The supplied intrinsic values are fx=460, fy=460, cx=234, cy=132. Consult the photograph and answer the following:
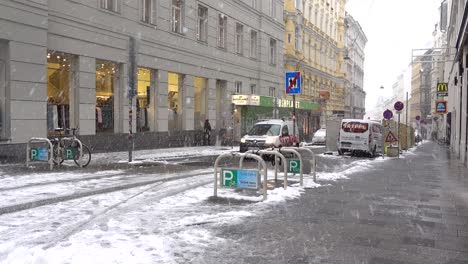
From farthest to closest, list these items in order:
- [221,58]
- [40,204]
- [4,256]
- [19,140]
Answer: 1. [221,58]
2. [19,140]
3. [40,204]
4. [4,256]

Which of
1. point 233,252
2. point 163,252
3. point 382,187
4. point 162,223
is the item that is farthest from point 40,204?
point 382,187

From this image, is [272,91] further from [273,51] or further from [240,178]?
[240,178]

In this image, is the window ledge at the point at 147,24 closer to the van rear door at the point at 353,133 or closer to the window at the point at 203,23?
the window at the point at 203,23

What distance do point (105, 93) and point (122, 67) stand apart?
1667mm

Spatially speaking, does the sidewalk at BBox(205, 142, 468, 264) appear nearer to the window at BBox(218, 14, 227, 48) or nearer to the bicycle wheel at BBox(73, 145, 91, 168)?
the bicycle wheel at BBox(73, 145, 91, 168)

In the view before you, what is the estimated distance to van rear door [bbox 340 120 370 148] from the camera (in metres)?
23.1

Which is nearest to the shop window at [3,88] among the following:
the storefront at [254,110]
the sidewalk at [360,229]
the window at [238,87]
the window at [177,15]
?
the sidewalk at [360,229]

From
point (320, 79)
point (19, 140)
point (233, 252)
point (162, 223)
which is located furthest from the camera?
point (320, 79)

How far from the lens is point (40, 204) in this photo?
26.6ft

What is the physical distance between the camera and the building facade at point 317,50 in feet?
149

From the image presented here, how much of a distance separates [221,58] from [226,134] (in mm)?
5114

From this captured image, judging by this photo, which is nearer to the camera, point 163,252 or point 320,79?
point 163,252

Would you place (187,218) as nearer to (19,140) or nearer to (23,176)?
(23,176)

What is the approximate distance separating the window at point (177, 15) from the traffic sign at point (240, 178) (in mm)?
18373
